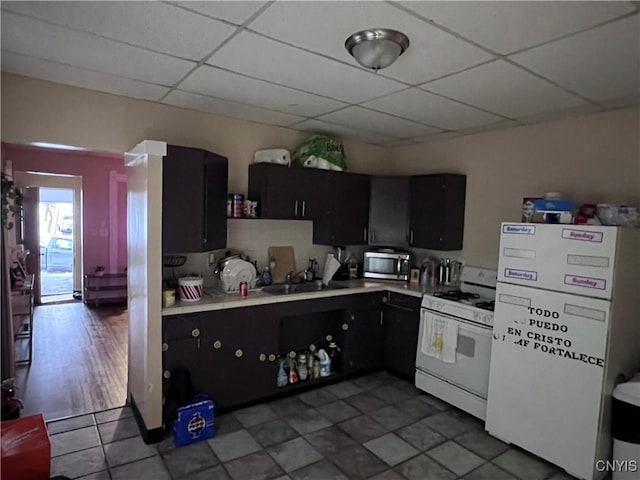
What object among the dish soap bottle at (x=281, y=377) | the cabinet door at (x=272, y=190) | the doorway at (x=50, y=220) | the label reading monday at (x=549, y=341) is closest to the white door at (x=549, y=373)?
the label reading monday at (x=549, y=341)

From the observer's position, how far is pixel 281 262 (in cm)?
389

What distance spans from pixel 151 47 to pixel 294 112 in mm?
1369

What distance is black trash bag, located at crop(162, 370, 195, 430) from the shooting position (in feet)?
→ 9.02

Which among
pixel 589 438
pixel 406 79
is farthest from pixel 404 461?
pixel 406 79

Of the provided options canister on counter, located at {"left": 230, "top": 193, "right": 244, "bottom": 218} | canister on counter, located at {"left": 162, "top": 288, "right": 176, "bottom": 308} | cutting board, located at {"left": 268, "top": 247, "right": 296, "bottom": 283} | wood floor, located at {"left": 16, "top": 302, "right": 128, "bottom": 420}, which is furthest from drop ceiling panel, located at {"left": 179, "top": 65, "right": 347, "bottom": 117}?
wood floor, located at {"left": 16, "top": 302, "right": 128, "bottom": 420}

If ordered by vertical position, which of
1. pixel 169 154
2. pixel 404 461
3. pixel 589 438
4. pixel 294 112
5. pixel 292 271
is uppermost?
pixel 294 112

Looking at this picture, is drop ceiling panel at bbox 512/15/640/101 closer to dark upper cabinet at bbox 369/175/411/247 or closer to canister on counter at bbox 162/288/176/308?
dark upper cabinet at bbox 369/175/411/247

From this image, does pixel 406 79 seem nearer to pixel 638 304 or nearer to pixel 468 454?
pixel 638 304

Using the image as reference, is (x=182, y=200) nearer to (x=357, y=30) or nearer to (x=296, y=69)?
(x=296, y=69)

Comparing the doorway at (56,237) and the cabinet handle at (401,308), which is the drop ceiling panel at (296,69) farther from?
the doorway at (56,237)

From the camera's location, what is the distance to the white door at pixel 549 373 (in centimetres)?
236

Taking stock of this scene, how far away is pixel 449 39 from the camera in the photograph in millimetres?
1852

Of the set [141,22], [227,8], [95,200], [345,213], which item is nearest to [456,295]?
[345,213]

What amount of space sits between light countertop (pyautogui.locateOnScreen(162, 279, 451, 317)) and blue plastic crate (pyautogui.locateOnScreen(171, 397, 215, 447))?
2.14 feet
